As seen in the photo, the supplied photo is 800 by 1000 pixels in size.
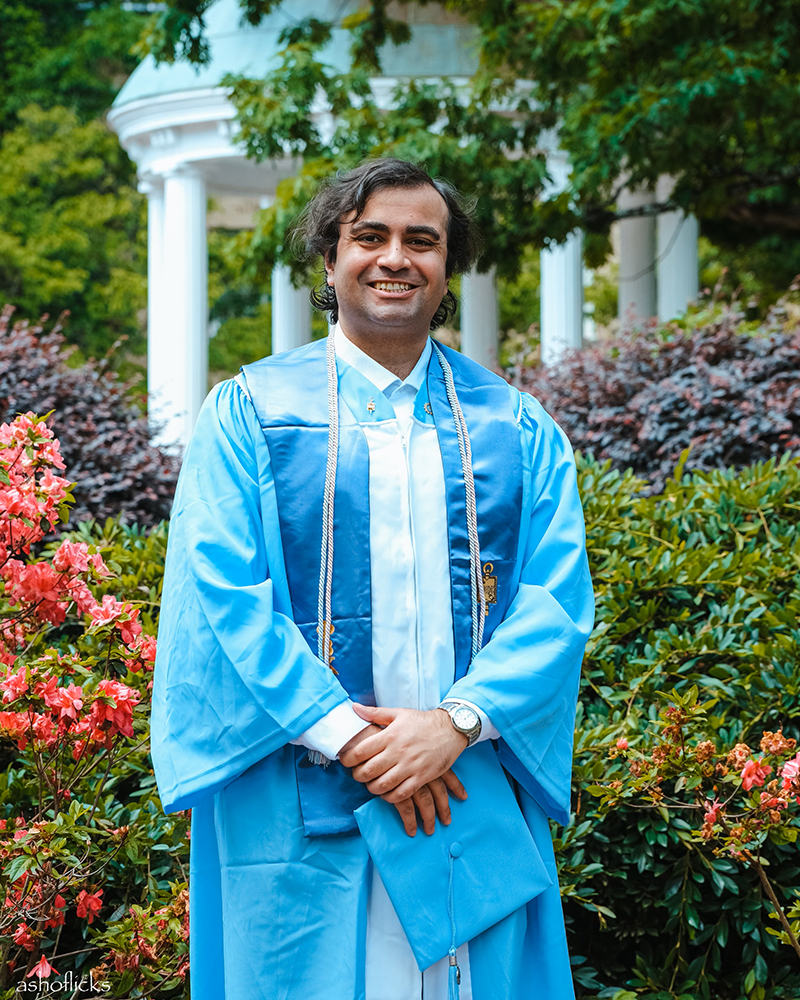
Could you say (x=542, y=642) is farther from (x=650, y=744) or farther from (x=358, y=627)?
(x=650, y=744)

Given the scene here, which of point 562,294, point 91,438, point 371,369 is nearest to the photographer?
point 371,369

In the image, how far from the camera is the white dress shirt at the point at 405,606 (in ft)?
6.51

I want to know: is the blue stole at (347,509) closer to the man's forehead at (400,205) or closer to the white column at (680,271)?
the man's forehead at (400,205)

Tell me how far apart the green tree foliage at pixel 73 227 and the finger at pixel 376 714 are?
19.5 metres

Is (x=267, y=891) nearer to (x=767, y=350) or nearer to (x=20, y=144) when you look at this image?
(x=767, y=350)

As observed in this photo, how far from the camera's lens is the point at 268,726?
1.89 metres

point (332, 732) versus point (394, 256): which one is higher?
point (394, 256)

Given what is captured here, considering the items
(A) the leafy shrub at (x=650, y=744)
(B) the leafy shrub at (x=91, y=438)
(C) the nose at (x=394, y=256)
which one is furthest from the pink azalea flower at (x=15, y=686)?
(B) the leafy shrub at (x=91, y=438)

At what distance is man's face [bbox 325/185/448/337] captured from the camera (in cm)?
212

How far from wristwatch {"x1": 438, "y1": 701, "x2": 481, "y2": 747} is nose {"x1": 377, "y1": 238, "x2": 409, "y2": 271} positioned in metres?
0.86

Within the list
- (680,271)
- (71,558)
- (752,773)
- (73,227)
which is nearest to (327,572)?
(71,558)

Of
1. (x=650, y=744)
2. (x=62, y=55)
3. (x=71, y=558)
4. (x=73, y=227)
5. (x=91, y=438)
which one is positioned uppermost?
(x=62, y=55)

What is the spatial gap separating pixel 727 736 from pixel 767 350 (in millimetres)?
3335

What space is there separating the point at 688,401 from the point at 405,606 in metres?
3.77
